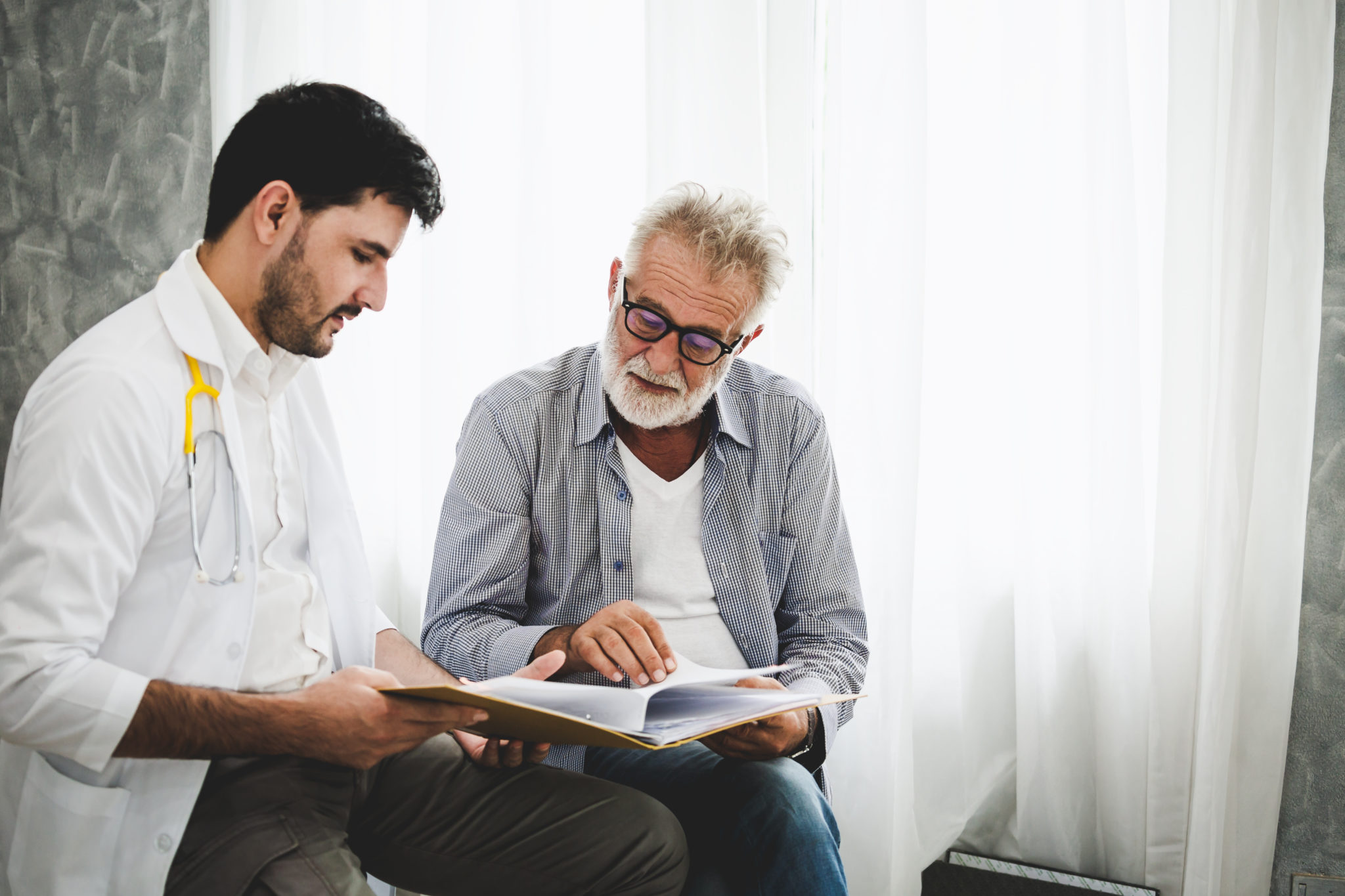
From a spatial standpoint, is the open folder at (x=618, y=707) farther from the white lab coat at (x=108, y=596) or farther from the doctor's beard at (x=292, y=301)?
the doctor's beard at (x=292, y=301)

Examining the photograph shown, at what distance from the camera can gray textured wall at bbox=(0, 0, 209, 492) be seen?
5.34ft

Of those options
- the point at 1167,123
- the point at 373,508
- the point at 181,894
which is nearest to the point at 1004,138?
the point at 1167,123

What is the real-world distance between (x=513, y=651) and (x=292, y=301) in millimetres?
587

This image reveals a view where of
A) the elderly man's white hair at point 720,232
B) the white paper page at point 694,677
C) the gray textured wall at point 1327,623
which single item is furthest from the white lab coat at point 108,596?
the gray textured wall at point 1327,623

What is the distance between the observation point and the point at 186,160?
1.95 metres

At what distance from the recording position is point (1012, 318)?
6.40 ft

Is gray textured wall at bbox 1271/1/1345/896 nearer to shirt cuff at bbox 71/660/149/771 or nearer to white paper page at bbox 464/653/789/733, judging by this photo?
white paper page at bbox 464/653/789/733

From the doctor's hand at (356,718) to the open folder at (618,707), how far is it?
28 mm

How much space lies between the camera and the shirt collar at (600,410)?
62.3 inches

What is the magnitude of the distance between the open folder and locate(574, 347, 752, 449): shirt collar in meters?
0.53

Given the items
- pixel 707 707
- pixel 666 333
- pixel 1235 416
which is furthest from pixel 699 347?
pixel 1235 416

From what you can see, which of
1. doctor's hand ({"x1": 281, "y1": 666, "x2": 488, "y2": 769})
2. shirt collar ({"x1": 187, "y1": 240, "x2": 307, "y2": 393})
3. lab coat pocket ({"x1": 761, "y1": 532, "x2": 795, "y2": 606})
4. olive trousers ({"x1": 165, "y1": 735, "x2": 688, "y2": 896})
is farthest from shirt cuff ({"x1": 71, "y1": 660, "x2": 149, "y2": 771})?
lab coat pocket ({"x1": 761, "y1": 532, "x2": 795, "y2": 606})

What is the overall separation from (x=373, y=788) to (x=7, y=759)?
1.43 feet

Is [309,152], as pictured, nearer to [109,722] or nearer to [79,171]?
[109,722]
